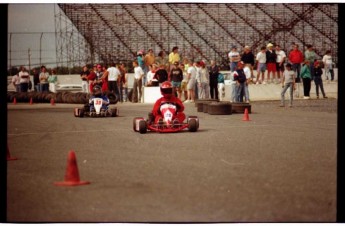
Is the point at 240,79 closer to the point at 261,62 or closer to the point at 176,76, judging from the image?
the point at 176,76

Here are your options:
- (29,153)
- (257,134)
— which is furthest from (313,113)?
(29,153)

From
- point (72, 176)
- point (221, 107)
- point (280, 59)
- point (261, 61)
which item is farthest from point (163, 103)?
point (280, 59)

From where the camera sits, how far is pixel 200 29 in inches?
1398

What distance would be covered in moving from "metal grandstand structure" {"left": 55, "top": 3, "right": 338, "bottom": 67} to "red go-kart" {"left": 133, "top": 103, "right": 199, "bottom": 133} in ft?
39.7

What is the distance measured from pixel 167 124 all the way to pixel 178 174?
22.2 ft

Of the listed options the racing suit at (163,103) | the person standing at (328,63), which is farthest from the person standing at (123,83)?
the racing suit at (163,103)

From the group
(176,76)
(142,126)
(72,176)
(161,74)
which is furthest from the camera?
(161,74)

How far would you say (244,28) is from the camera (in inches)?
1436

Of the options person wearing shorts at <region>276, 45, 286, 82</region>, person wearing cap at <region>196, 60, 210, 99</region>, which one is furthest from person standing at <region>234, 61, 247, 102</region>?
person wearing shorts at <region>276, 45, 286, 82</region>

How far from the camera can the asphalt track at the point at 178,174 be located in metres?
8.16

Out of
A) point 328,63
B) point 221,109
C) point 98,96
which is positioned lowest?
point 221,109
